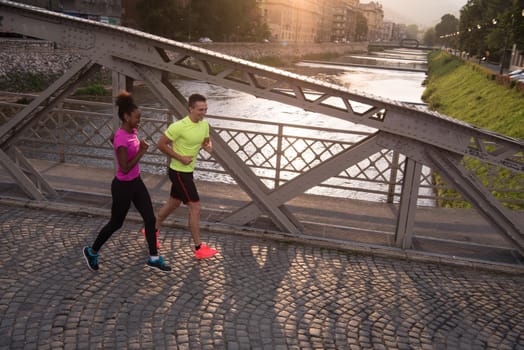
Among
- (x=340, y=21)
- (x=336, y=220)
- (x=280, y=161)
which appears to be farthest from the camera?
(x=340, y=21)

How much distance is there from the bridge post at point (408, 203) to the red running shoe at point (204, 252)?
2.32 metres

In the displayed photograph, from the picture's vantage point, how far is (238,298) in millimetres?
4504

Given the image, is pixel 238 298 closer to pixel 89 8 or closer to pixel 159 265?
pixel 159 265

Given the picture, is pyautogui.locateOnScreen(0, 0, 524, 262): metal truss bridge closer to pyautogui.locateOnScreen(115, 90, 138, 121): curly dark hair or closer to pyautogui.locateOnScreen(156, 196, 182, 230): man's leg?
pyautogui.locateOnScreen(156, 196, 182, 230): man's leg

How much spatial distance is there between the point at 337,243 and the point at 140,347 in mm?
2975

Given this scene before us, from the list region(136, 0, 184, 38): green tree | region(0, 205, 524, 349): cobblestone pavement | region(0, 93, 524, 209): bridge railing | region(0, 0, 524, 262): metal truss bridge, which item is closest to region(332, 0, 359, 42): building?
region(136, 0, 184, 38): green tree

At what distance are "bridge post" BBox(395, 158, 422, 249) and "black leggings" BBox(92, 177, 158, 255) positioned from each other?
117 inches

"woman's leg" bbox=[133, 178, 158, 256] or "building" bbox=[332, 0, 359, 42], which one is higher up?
"building" bbox=[332, 0, 359, 42]

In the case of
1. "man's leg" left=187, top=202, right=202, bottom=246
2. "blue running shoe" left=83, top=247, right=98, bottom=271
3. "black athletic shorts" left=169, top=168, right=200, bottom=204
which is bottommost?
"blue running shoe" left=83, top=247, right=98, bottom=271

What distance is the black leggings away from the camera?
477 centimetres

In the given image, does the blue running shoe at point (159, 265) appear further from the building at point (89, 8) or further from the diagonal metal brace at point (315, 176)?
the building at point (89, 8)

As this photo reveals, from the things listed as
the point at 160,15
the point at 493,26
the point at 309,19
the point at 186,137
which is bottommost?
the point at 186,137

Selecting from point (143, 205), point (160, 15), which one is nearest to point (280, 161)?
point (143, 205)

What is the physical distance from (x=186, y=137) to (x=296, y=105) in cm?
137
